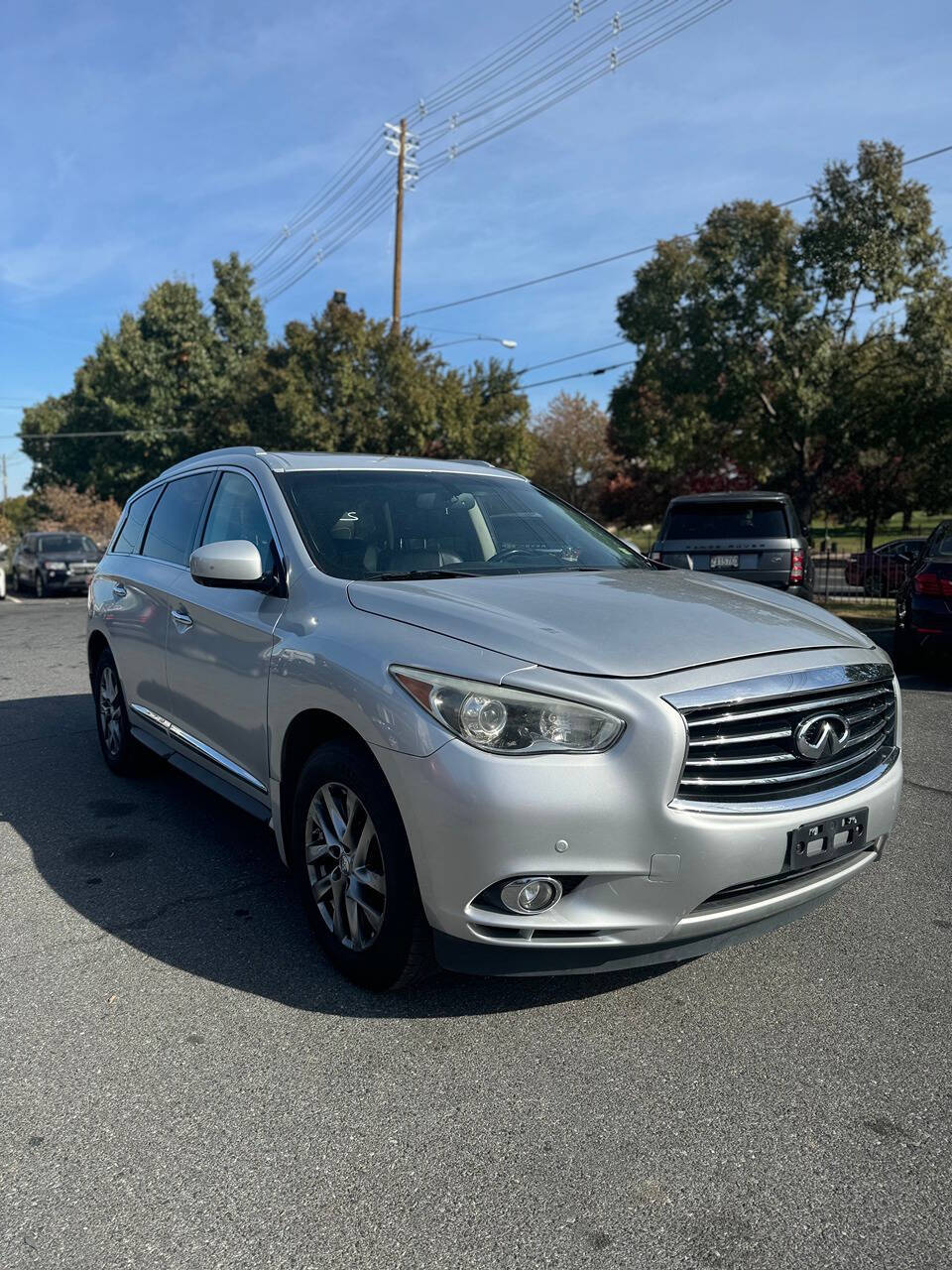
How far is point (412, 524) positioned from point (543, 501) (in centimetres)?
94

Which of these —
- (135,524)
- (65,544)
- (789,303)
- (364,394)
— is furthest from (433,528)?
(364,394)

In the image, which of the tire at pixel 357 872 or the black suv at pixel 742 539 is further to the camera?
→ the black suv at pixel 742 539

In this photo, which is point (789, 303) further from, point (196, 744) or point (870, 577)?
point (196, 744)

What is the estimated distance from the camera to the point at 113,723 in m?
5.98

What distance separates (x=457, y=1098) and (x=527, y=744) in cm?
97

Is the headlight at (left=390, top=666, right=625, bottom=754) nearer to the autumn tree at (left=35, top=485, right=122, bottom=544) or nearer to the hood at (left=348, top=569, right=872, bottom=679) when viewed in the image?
the hood at (left=348, top=569, right=872, bottom=679)

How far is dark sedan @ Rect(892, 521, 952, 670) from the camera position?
8961 mm

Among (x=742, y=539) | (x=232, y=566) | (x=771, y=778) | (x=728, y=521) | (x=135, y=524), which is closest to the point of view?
(x=771, y=778)

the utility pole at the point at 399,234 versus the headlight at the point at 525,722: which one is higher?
the utility pole at the point at 399,234

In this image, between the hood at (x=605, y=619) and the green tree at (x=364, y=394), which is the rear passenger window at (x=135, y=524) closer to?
the hood at (x=605, y=619)

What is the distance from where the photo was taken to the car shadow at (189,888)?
3.31m

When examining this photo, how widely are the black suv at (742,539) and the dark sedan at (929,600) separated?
1.64 metres

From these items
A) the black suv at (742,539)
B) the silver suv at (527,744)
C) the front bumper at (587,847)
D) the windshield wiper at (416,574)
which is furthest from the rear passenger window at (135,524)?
the black suv at (742,539)

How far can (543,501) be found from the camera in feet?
16.1
